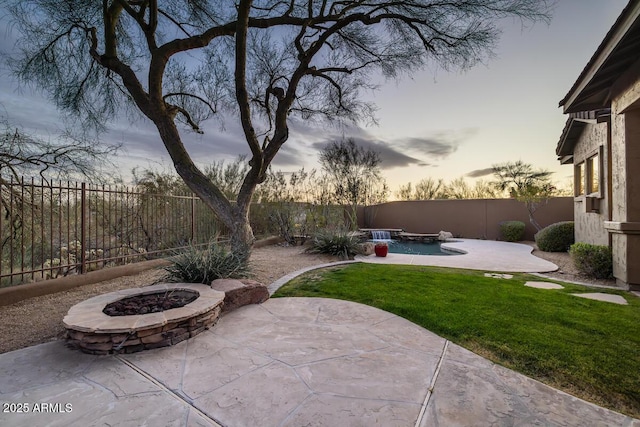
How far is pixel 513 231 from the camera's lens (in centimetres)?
1141

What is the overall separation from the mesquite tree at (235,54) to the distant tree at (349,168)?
4749 millimetres

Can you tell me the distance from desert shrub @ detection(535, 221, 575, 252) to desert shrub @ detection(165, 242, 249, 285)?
8.75 meters

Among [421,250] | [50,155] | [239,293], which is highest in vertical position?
[50,155]

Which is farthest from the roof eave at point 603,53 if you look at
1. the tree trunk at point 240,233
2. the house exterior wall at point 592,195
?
the tree trunk at point 240,233

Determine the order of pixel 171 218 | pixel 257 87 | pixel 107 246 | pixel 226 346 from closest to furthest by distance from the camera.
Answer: pixel 226 346, pixel 107 246, pixel 171 218, pixel 257 87

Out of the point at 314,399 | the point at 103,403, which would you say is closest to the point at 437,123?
the point at 314,399

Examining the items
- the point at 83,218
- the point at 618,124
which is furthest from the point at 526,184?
the point at 83,218

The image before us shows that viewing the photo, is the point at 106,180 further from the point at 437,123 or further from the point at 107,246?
the point at 437,123

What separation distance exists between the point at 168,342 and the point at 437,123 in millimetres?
9332

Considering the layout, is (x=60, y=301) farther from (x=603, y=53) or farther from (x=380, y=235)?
(x=380, y=235)

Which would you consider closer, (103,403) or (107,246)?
(103,403)

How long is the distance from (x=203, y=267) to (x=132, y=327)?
1713 millimetres

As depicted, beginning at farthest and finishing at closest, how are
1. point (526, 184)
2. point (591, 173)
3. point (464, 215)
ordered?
point (464, 215) < point (526, 184) < point (591, 173)

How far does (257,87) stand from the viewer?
8.17m
